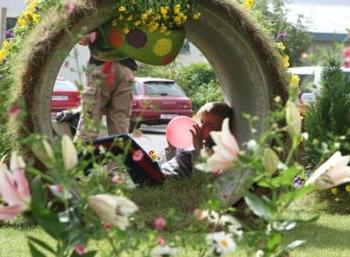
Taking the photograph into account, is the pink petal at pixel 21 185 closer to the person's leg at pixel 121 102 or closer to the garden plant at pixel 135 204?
the garden plant at pixel 135 204

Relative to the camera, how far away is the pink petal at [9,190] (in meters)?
2.08

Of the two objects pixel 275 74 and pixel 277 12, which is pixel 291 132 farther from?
pixel 277 12

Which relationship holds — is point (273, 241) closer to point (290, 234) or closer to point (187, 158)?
point (290, 234)

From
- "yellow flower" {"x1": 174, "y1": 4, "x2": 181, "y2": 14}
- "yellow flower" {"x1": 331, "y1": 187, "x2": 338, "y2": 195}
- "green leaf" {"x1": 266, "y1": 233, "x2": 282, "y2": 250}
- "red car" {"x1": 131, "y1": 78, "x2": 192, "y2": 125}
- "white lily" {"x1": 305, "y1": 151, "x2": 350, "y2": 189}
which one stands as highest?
"white lily" {"x1": 305, "y1": 151, "x2": 350, "y2": 189}

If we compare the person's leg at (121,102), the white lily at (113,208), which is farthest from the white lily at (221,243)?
the person's leg at (121,102)

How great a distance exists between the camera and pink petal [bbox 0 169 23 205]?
6.83 ft

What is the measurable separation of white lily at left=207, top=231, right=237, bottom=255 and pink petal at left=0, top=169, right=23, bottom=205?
1.57 ft

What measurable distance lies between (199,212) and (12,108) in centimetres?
58

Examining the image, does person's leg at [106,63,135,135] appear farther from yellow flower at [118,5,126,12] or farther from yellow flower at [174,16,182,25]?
yellow flower at [118,5,126,12]

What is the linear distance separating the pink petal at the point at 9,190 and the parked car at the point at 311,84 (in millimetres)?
761

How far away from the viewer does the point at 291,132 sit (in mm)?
2201

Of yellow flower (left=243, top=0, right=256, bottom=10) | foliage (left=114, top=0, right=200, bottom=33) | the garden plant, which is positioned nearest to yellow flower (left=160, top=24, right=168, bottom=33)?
foliage (left=114, top=0, right=200, bottom=33)

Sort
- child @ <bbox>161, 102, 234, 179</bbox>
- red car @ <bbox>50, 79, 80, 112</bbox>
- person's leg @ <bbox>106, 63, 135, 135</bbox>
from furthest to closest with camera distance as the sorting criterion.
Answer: red car @ <bbox>50, 79, 80, 112</bbox>
person's leg @ <bbox>106, 63, 135, 135</bbox>
child @ <bbox>161, 102, 234, 179</bbox>

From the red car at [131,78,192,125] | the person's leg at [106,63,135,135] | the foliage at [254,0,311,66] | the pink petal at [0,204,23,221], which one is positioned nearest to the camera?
the pink petal at [0,204,23,221]
